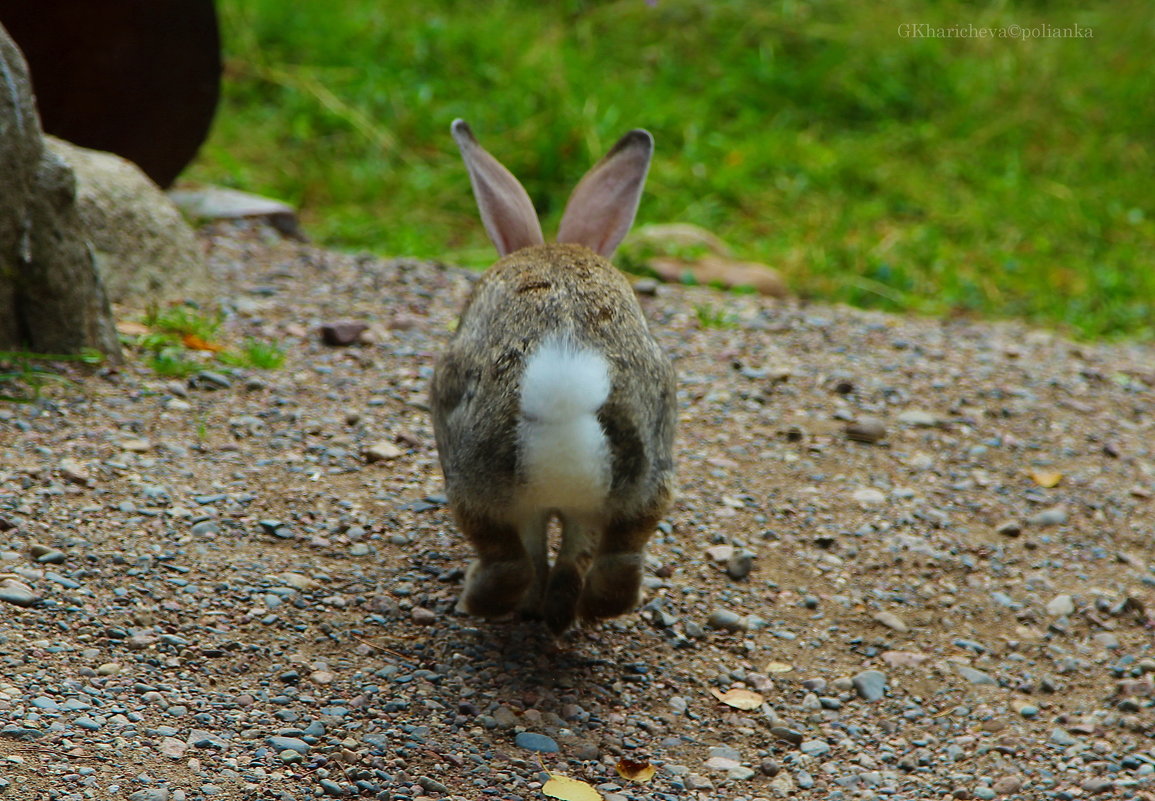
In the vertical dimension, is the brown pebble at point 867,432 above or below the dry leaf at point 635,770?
above

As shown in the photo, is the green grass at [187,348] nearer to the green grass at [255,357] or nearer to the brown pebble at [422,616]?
the green grass at [255,357]

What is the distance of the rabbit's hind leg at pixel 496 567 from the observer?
125 inches

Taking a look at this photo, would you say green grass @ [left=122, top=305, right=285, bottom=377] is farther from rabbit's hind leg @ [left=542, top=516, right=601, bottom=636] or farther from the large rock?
rabbit's hind leg @ [left=542, top=516, right=601, bottom=636]

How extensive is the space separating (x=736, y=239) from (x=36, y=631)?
4.97 m

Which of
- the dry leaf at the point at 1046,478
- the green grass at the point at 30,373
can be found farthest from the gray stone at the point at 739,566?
the green grass at the point at 30,373

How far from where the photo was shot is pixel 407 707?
127 inches

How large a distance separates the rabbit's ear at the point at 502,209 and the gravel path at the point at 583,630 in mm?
883

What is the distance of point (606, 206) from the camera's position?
3.94 metres

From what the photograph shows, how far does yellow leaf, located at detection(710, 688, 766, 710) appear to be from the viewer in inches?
137

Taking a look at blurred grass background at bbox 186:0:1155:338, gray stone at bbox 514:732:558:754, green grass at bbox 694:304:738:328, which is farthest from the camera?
blurred grass background at bbox 186:0:1155:338

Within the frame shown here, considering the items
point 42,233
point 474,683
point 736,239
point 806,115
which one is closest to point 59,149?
point 42,233

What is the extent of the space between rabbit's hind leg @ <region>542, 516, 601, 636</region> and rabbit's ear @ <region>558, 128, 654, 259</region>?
0.93 metres
